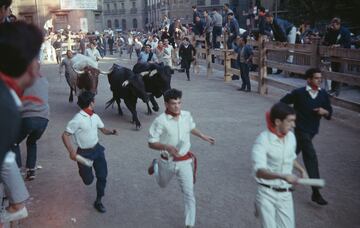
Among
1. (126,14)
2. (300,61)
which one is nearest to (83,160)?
(300,61)

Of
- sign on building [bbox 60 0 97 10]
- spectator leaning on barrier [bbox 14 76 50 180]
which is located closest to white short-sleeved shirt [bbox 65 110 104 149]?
spectator leaning on barrier [bbox 14 76 50 180]

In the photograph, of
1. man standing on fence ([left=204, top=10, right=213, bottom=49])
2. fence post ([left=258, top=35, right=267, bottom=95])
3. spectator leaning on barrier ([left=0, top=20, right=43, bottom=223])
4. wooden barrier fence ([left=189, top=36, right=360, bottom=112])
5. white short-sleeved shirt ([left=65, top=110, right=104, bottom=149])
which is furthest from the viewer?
man standing on fence ([left=204, top=10, right=213, bottom=49])

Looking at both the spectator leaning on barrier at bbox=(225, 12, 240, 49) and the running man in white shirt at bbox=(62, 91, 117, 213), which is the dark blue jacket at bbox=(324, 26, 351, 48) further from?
the running man in white shirt at bbox=(62, 91, 117, 213)

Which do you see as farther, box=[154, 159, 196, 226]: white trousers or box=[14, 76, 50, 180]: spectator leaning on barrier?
box=[14, 76, 50, 180]: spectator leaning on barrier

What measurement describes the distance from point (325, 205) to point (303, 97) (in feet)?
4.51

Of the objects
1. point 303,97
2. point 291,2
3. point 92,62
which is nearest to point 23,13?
point 291,2

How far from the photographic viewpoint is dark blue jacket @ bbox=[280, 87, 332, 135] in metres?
5.18

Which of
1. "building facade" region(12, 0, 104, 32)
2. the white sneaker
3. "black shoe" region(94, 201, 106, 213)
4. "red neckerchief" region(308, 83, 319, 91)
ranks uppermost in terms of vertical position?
"building facade" region(12, 0, 104, 32)

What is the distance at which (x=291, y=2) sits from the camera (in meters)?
26.2

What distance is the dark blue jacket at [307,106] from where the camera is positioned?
5.18 meters

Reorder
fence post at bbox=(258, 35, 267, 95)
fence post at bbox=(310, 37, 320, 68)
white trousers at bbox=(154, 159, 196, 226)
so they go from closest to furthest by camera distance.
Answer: white trousers at bbox=(154, 159, 196, 226)
fence post at bbox=(310, 37, 320, 68)
fence post at bbox=(258, 35, 267, 95)

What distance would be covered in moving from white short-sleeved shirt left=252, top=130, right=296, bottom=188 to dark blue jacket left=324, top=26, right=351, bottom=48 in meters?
8.51

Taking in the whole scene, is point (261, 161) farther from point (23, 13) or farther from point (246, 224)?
point (23, 13)

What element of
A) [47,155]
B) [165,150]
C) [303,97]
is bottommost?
[47,155]
